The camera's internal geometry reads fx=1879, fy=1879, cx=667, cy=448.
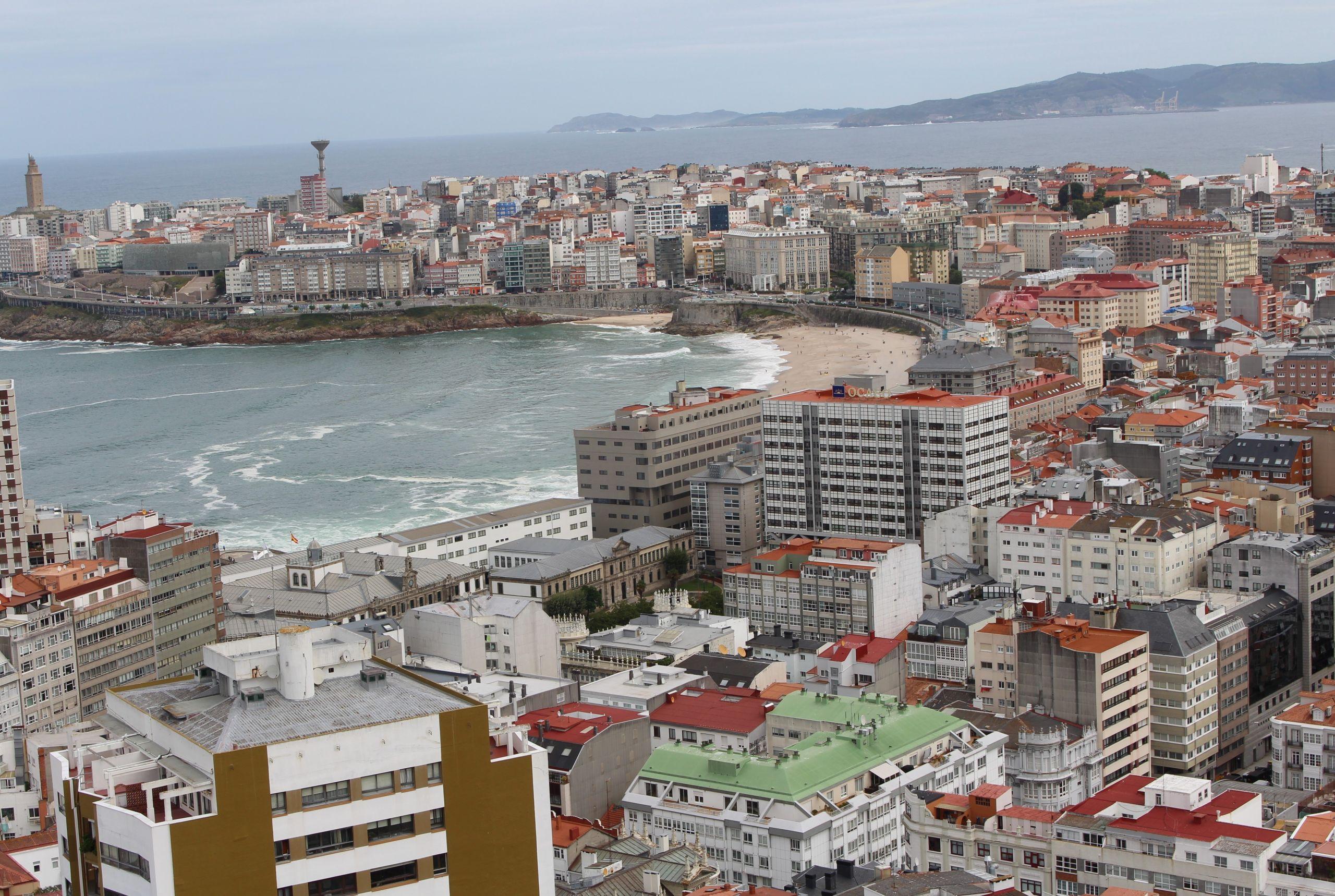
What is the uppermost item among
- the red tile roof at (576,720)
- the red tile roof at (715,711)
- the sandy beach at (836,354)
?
the red tile roof at (576,720)

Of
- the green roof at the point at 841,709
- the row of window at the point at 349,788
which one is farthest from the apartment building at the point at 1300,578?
the row of window at the point at 349,788

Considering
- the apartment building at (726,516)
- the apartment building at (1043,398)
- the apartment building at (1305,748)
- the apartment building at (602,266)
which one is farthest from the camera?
the apartment building at (602,266)

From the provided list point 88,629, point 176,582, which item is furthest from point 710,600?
point 88,629

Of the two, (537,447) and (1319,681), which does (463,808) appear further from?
(537,447)

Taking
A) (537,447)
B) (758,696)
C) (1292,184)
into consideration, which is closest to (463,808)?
(758,696)

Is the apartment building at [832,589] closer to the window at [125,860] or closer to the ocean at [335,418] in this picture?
the ocean at [335,418]

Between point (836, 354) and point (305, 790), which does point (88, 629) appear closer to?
point (305, 790)
